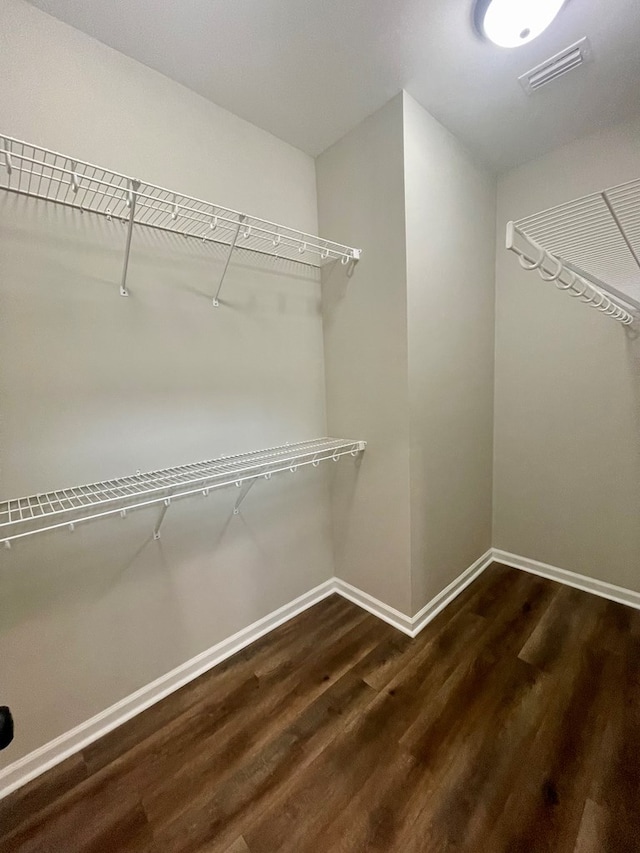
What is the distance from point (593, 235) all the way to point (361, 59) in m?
1.11

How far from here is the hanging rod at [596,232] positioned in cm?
97

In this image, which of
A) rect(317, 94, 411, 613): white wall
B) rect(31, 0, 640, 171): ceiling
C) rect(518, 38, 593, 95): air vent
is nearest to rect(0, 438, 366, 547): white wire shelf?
rect(317, 94, 411, 613): white wall

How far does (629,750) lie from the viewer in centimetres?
118

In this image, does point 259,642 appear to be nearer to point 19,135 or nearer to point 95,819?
point 95,819

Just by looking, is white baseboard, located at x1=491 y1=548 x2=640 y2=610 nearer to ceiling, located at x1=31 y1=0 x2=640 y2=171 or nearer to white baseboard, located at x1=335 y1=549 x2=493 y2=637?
white baseboard, located at x1=335 y1=549 x2=493 y2=637

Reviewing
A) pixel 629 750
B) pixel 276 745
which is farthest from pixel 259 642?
pixel 629 750

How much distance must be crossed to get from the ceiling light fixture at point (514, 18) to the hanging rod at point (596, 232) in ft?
1.92

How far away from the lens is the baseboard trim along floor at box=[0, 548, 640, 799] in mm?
1219

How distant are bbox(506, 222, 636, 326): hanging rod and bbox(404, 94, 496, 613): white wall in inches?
13.4

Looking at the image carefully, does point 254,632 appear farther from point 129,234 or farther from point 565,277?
point 565,277

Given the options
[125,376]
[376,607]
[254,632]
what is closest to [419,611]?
[376,607]

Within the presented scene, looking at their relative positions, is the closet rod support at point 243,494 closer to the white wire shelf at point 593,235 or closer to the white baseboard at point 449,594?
the white baseboard at point 449,594

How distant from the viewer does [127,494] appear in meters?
1.13

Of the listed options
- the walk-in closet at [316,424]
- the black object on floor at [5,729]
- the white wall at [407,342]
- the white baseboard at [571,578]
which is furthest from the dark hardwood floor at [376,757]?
the black object on floor at [5,729]
